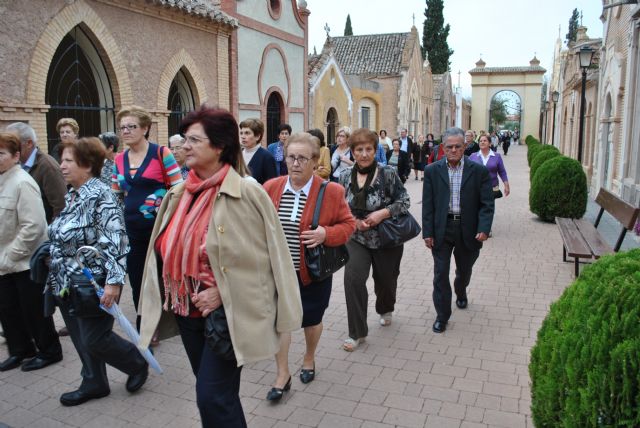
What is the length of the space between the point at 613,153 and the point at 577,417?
46.0 feet

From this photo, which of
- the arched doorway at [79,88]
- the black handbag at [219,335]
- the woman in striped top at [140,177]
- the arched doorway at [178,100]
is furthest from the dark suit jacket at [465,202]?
the arched doorway at [178,100]

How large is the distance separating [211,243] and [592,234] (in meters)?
6.97

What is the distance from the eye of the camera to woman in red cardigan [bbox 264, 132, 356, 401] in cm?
406

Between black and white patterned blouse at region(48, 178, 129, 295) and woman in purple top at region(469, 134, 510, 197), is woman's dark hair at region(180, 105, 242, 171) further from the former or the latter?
woman in purple top at region(469, 134, 510, 197)

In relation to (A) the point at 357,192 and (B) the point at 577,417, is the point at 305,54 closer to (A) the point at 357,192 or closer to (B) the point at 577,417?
(A) the point at 357,192

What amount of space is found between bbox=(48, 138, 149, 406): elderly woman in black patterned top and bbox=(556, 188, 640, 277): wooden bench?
5375 millimetres

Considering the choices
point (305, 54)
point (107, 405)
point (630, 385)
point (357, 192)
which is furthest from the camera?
point (305, 54)

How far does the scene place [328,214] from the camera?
4.13 meters

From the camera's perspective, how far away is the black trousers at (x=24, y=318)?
4773 millimetres

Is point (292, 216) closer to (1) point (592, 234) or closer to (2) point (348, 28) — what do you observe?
(1) point (592, 234)

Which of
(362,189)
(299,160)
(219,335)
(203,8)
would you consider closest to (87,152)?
(299,160)

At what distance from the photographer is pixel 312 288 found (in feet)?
13.9

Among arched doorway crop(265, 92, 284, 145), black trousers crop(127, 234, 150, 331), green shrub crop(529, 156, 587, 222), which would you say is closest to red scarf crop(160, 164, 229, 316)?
black trousers crop(127, 234, 150, 331)

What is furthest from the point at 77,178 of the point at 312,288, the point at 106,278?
the point at 312,288
